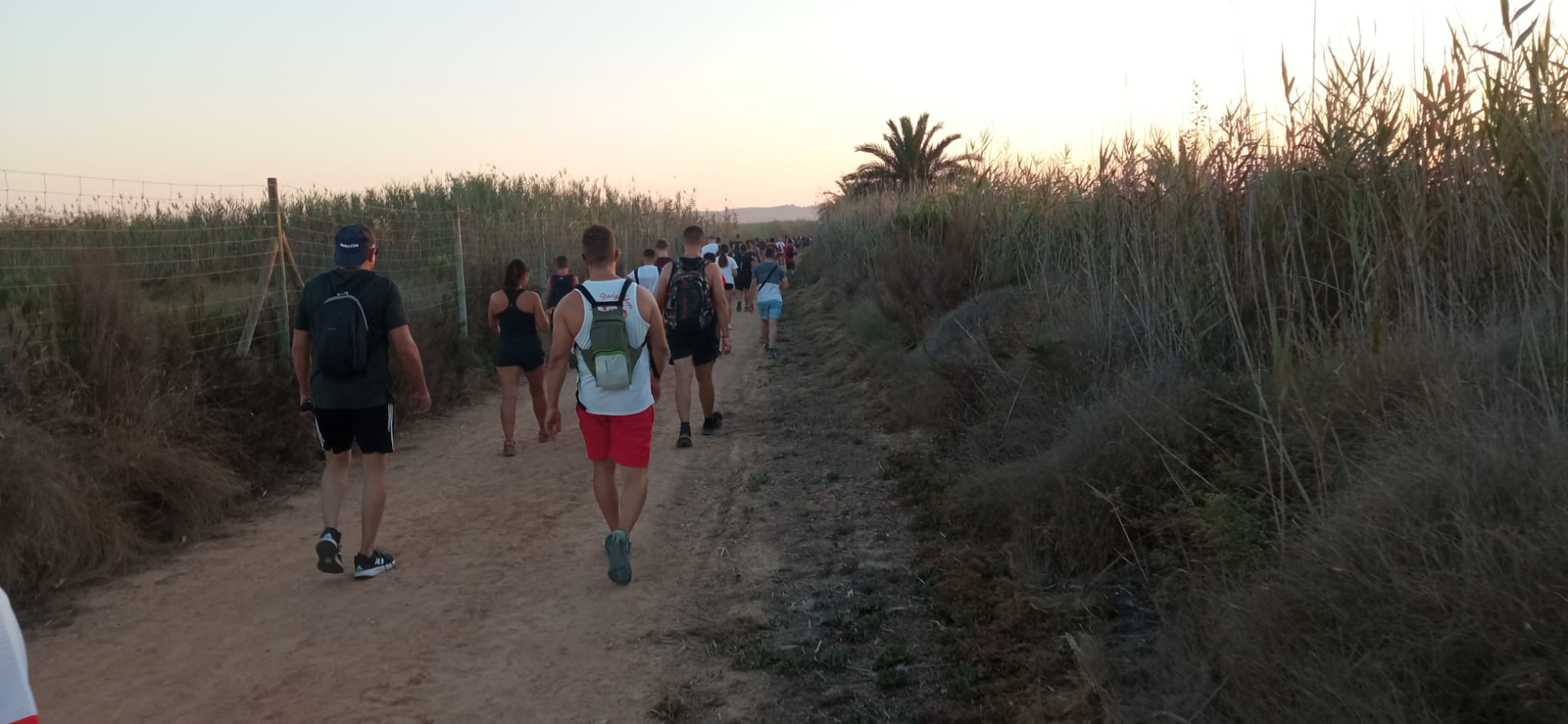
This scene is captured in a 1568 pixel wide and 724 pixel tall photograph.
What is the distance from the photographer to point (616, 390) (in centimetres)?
533

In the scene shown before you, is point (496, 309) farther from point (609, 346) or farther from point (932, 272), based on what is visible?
point (932, 272)

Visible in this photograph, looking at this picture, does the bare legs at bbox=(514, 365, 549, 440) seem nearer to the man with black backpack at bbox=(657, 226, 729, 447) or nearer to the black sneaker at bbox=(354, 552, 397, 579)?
the man with black backpack at bbox=(657, 226, 729, 447)

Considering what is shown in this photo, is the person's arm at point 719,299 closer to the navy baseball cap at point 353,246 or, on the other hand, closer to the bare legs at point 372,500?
the navy baseball cap at point 353,246

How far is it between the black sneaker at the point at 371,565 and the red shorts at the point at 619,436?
4.12ft

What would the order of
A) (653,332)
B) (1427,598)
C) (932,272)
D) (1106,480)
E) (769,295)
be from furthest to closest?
(769,295)
(932,272)
(653,332)
(1106,480)
(1427,598)

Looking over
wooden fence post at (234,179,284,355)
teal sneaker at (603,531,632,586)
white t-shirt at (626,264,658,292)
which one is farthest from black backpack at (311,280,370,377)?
white t-shirt at (626,264,658,292)

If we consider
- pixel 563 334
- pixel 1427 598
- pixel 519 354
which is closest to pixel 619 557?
pixel 563 334

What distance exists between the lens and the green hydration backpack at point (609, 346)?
17.3 feet

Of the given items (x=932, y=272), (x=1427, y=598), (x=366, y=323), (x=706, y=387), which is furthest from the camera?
(x=932, y=272)

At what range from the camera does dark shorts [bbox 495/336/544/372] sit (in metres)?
8.59

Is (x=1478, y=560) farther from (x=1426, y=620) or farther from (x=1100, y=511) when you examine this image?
(x=1100, y=511)

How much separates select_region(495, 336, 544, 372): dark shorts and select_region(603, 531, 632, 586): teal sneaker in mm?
3644

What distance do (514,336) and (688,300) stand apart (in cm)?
153

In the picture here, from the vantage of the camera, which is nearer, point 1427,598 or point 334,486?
point 1427,598
